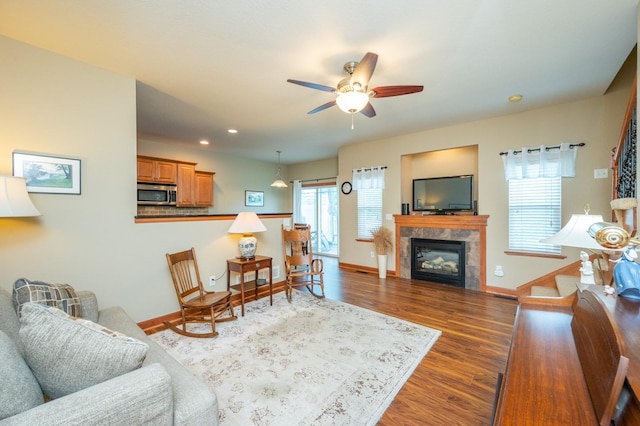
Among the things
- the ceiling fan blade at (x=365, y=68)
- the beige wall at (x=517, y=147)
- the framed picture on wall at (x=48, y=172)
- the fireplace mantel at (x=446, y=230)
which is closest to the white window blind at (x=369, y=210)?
the beige wall at (x=517, y=147)

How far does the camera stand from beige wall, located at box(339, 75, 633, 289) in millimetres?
3302

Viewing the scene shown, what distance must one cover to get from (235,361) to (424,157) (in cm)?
465

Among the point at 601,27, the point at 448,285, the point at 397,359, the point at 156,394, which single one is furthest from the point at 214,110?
the point at 448,285

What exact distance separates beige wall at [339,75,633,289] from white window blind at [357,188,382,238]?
204mm

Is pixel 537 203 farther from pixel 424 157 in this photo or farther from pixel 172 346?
pixel 172 346

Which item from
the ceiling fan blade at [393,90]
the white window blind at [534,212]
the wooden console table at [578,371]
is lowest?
the wooden console table at [578,371]

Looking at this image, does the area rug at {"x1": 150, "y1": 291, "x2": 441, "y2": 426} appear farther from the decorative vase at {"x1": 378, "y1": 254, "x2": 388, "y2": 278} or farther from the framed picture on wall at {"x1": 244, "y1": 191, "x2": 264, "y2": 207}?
the framed picture on wall at {"x1": 244, "y1": 191, "x2": 264, "y2": 207}

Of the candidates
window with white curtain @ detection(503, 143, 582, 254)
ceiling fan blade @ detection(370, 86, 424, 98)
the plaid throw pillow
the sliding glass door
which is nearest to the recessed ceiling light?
window with white curtain @ detection(503, 143, 582, 254)

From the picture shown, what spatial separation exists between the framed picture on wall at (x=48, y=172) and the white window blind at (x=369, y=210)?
4.53 metres

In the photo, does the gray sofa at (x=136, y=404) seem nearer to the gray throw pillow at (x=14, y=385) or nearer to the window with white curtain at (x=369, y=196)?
the gray throw pillow at (x=14, y=385)

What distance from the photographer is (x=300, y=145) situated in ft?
18.9

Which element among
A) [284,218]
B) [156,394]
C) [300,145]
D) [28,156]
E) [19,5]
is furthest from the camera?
[300,145]

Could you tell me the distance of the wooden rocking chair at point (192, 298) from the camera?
2.69 meters

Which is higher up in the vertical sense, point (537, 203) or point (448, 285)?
point (537, 203)
